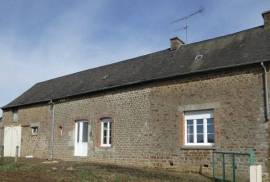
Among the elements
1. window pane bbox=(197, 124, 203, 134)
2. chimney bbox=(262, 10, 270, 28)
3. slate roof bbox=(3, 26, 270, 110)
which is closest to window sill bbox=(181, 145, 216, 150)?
window pane bbox=(197, 124, 203, 134)

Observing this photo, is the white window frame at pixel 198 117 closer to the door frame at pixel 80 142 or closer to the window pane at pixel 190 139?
the window pane at pixel 190 139

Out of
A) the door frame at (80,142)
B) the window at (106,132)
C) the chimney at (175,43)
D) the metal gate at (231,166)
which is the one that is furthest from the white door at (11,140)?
the metal gate at (231,166)

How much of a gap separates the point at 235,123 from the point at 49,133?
12847 mm

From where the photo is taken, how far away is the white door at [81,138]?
20531 millimetres

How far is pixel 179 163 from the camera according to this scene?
15.5 metres

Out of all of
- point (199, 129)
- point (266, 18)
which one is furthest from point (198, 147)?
point (266, 18)

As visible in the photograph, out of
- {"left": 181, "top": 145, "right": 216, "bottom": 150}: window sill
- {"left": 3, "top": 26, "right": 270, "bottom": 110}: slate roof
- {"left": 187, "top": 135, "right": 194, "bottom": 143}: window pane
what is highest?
{"left": 3, "top": 26, "right": 270, "bottom": 110}: slate roof

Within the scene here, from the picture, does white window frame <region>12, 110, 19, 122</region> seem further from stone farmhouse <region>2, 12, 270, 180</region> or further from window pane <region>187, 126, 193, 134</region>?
window pane <region>187, 126, 193, 134</region>

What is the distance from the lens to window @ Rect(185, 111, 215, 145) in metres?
15.0

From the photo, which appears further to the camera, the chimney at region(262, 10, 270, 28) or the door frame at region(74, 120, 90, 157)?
the door frame at region(74, 120, 90, 157)

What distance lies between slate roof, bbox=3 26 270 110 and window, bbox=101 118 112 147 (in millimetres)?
1830

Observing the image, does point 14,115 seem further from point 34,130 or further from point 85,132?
point 85,132

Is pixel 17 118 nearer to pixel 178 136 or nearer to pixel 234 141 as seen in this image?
pixel 178 136

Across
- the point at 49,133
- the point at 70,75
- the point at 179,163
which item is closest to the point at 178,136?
the point at 179,163
